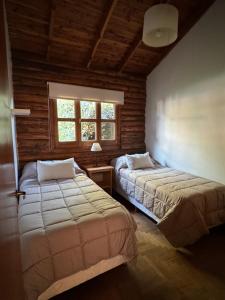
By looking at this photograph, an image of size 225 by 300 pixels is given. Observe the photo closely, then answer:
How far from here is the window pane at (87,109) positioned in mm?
3751

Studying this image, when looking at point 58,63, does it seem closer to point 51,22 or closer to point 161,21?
point 51,22

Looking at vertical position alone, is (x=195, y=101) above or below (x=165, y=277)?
above

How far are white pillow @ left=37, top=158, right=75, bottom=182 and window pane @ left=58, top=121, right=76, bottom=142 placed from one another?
2.56 feet

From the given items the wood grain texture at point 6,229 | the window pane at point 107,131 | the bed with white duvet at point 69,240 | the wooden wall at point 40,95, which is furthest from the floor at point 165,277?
the window pane at point 107,131

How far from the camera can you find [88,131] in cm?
385

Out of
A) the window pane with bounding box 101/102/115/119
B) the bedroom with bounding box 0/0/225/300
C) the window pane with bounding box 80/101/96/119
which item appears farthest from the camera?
the window pane with bounding box 101/102/115/119

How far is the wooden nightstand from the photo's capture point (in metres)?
3.52

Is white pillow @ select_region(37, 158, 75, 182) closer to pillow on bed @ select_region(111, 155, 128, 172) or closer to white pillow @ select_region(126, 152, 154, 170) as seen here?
pillow on bed @ select_region(111, 155, 128, 172)

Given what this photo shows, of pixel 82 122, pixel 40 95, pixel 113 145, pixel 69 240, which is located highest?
pixel 40 95

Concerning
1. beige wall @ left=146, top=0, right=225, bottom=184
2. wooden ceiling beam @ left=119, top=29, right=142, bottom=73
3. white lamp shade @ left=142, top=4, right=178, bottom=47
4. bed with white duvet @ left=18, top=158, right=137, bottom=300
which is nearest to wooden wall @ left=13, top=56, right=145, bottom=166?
wooden ceiling beam @ left=119, top=29, right=142, bottom=73

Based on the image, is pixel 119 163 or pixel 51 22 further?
pixel 119 163

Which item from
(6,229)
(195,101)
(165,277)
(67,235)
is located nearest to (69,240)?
(67,235)

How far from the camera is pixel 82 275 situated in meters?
1.52

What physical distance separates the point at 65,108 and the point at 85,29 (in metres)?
1.43
